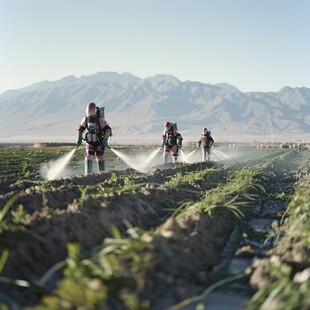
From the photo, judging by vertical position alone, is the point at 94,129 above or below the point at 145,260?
above

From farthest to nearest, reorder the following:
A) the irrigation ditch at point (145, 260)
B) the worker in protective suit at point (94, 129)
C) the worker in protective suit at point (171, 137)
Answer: the worker in protective suit at point (171, 137) → the worker in protective suit at point (94, 129) → the irrigation ditch at point (145, 260)

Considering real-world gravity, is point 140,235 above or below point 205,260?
above

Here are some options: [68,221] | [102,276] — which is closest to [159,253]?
[102,276]

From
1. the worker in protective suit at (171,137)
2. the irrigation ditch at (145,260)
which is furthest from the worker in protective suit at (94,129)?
the worker in protective suit at (171,137)

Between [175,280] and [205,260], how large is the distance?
3.64ft

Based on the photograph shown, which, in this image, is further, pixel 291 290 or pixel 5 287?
pixel 5 287

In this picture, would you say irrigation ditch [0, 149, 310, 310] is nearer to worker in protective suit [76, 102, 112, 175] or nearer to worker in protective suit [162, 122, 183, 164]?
worker in protective suit [76, 102, 112, 175]

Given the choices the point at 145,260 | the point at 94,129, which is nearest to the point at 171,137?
the point at 94,129

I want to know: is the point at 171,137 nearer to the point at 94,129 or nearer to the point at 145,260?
the point at 94,129

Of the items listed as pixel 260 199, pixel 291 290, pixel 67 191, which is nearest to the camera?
pixel 291 290

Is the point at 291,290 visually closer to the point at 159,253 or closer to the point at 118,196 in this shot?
the point at 159,253

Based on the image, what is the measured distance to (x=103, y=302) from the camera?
3.67m

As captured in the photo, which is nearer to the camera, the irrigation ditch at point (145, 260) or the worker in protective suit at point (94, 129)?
the irrigation ditch at point (145, 260)

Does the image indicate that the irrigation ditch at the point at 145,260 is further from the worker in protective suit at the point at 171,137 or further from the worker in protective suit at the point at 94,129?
the worker in protective suit at the point at 171,137
